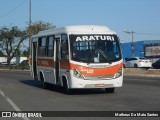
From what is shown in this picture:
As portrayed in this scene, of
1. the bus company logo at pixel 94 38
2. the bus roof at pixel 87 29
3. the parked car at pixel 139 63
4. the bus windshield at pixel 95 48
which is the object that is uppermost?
the bus roof at pixel 87 29

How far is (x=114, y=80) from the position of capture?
18.6m

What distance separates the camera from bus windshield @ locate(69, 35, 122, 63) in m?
18.6

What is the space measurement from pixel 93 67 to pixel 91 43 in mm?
1186

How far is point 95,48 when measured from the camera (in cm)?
1886

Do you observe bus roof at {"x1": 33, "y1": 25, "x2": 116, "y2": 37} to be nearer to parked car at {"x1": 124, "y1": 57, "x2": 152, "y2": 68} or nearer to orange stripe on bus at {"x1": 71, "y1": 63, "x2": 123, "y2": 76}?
orange stripe on bus at {"x1": 71, "y1": 63, "x2": 123, "y2": 76}

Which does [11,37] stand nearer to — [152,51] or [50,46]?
[152,51]

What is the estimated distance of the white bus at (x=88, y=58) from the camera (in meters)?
18.3

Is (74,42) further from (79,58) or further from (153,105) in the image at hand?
(153,105)

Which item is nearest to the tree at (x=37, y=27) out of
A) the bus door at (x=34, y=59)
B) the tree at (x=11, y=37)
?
the tree at (x=11, y=37)

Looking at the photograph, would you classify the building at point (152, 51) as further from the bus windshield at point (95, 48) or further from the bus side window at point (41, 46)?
the bus windshield at point (95, 48)

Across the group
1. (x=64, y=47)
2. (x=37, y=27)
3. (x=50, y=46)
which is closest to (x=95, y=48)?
(x=64, y=47)

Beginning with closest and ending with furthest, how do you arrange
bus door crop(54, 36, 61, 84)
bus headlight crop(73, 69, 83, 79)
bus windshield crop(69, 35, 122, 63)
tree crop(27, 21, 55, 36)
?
bus headlight crop(73, 69, 83, 79) → bus windshield crop(69, 35, 122, 63) → bus door crop(54, 36, 61, 84) → tree crop(27, 21, 55, 36)

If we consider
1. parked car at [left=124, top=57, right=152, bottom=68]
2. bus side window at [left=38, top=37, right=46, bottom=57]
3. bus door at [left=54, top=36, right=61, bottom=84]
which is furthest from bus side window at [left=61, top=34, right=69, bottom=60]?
parked car at [left=124, top=57, right=152, bottom=68]

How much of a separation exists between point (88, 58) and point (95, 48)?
62 cm
